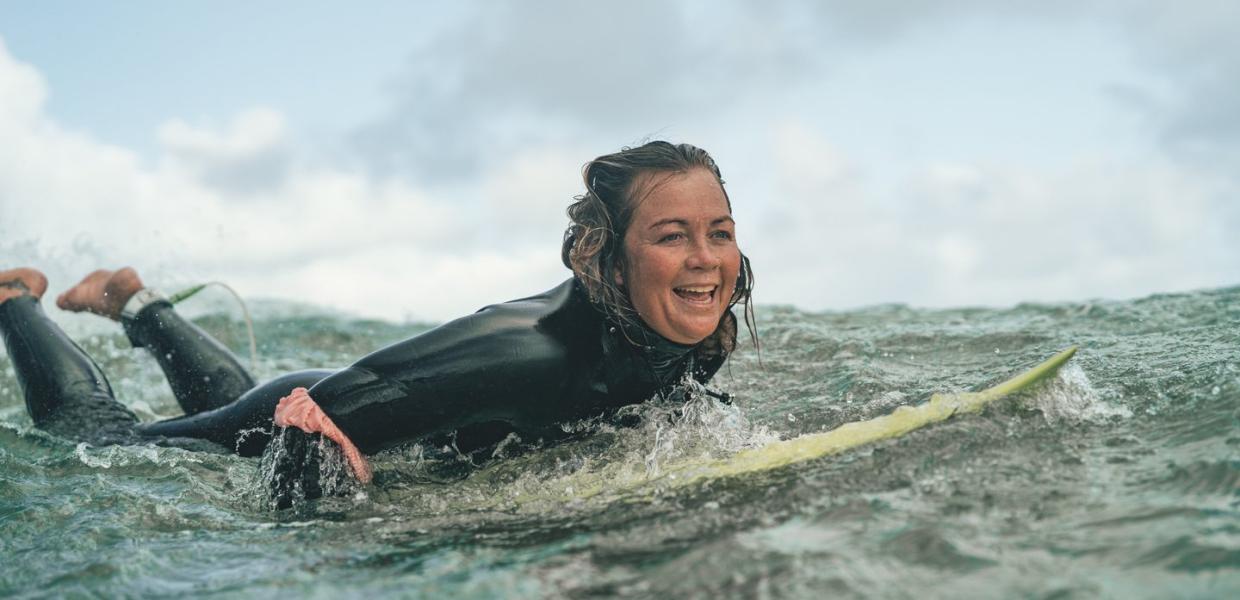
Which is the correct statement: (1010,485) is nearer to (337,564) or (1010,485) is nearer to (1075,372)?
(1075,372)

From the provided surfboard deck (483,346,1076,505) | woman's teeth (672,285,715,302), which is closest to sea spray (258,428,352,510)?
surfboard deck (483,346,1076,505)

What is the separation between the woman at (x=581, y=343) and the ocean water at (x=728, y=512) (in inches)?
7.7

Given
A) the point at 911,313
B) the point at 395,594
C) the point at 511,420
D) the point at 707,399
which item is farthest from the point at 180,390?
the point at 911,313

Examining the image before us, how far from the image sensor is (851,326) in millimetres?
8406

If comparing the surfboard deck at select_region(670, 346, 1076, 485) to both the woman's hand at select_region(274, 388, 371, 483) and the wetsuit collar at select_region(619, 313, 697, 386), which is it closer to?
the wetsuit collar at select_region(619, 313, 697, 386)

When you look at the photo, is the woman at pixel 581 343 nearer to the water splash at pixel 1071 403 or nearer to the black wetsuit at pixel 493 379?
the black wetsuit at pixel 493 379

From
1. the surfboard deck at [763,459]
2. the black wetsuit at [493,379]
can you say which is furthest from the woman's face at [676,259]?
the surfboard deck at [763,459]

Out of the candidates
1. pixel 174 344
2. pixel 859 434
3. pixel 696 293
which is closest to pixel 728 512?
pixel 859 434

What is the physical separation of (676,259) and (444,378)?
0.96 meters

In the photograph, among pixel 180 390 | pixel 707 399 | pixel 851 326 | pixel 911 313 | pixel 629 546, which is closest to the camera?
pixel 629 546

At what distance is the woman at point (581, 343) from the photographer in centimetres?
369

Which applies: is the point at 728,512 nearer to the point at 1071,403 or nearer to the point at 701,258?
the point at 701,258

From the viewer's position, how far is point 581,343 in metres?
3.88

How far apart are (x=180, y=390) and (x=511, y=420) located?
8.04ft
